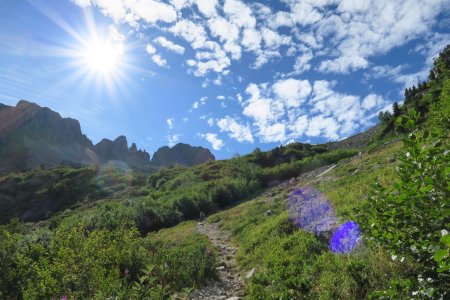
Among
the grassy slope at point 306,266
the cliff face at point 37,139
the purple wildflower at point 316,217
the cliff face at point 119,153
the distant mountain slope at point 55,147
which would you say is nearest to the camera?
the grassy slope at point 306,266

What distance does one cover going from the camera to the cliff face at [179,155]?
190500 mm

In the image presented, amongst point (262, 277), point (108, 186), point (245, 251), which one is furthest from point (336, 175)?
point (108, 186)

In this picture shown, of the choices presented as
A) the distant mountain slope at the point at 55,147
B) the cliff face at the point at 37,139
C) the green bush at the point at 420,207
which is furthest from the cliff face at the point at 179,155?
the green bush at the point at 420,207

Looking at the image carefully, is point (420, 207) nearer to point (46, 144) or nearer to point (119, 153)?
point (46, 144)

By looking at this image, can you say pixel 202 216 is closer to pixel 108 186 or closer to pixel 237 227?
pixel 237 227

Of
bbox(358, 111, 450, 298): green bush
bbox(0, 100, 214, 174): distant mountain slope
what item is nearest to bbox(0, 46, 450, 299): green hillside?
bbox(358, 111, 450, 298): green bush

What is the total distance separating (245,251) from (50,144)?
15875 centimetres

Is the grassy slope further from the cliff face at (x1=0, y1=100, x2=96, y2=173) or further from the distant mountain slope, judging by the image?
the cliff face at (x1=0, y1=100, x2=96, y2=173)

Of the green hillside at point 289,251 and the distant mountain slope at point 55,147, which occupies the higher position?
the distant mountain slope at point 55,147

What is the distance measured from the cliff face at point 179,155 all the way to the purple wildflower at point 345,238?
180 metres

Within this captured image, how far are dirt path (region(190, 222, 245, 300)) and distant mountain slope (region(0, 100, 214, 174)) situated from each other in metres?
114

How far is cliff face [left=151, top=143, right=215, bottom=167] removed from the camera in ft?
625

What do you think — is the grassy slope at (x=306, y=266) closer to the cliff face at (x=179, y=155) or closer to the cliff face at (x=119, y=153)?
the cliff face at (x=119, y=153)

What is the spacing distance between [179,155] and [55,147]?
61.5 metres
